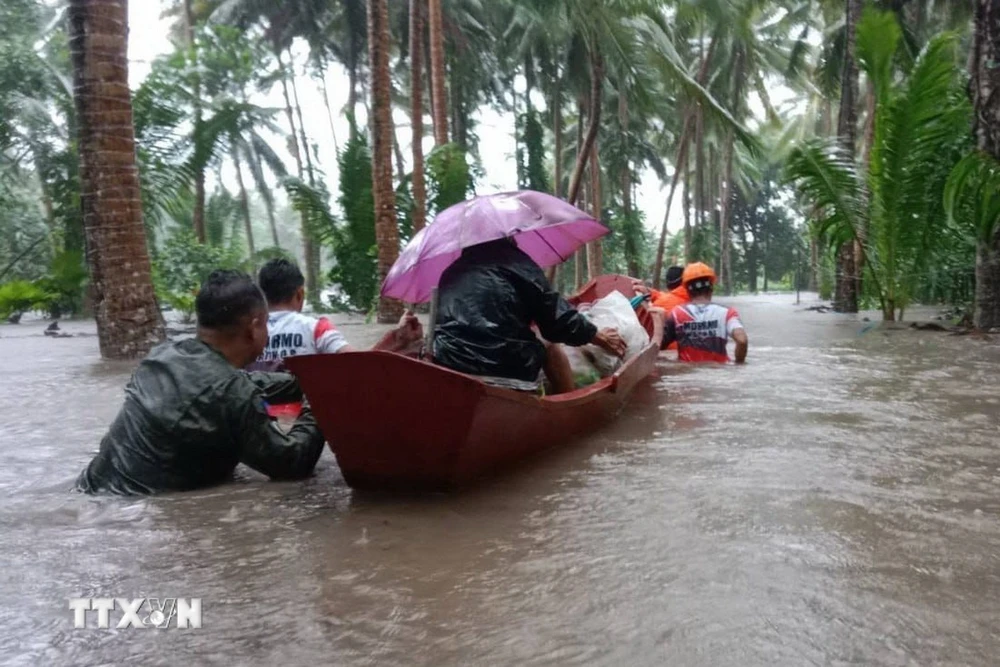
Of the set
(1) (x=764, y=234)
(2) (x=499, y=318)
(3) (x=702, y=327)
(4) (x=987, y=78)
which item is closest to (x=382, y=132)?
(3) (x=702, y=327)

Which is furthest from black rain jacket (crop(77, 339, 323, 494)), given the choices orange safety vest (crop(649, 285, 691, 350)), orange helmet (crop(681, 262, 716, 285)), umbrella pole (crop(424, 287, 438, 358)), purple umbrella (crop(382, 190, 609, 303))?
orange safety vest (crop(649, 285, 691, 350))

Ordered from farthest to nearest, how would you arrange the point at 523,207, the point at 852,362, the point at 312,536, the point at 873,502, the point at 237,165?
the point at 237,165 < the point at 852,362 < the point at 523,207 < the point at 873,502 < the point at 312,536

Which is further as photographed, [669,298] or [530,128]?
[530,128]

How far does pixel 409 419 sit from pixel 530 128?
74.8 feet

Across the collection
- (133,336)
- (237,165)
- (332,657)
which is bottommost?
(332,657)

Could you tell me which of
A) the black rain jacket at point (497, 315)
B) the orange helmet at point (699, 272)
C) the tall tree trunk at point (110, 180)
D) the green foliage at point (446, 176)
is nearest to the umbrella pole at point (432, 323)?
the black rain jacket at point (497, 315)

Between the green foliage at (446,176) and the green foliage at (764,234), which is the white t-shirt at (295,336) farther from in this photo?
the green foliage at (764,234)

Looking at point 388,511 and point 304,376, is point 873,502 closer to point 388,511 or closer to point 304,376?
point 388,511

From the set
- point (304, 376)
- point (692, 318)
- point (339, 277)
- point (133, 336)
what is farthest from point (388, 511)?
point (339, 277)

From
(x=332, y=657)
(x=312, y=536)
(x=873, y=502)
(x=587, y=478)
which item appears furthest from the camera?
(x=587, y=478)

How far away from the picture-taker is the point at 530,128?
24.9 m

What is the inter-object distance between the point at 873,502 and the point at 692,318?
4.01 m

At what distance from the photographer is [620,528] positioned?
2953 millimetres

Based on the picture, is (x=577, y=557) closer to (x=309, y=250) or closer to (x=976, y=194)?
(x=976, y=194)
